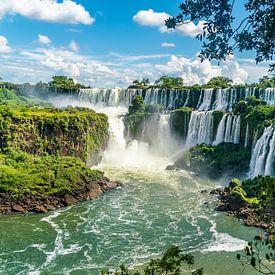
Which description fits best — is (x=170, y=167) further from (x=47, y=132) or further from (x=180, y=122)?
(x=47, y=132)

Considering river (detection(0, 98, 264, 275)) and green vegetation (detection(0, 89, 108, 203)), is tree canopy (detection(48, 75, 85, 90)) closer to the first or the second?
green vegetation (detection(0, 89, 108, 203))

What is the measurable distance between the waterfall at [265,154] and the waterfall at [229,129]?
14.4ft

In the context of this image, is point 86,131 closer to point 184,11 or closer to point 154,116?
point 154,116

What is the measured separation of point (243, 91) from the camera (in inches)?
1599

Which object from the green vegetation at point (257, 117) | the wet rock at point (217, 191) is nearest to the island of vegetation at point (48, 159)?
the wet rock at point (217, 191)

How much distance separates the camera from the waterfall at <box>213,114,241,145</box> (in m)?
34.1

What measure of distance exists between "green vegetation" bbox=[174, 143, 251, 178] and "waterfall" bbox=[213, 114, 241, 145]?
91cm

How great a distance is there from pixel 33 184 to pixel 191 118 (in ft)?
60.4

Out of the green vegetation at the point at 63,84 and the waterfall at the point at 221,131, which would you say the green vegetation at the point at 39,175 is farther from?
the green vegetation at the point at 63,84

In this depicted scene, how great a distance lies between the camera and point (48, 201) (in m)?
23.8

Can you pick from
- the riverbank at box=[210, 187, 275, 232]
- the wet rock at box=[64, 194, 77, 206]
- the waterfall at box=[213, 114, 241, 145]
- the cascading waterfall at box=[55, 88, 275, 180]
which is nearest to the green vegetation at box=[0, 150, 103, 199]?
the wet rock at box=[64, 194, 77, 206]

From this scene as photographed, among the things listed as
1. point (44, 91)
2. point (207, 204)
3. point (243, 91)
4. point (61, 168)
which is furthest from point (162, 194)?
point (44, 91)

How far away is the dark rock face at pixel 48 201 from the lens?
2281 cm

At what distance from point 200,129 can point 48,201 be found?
59.6ft
